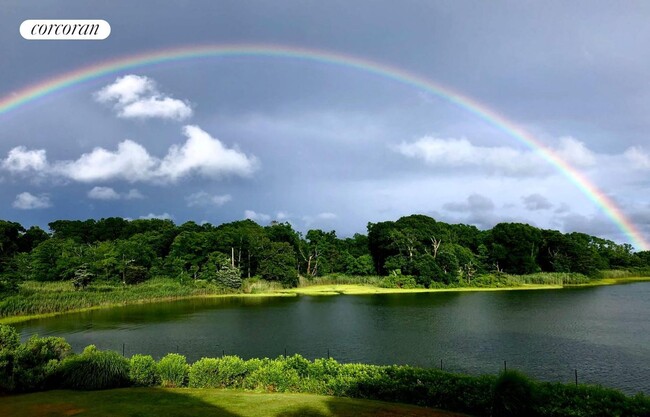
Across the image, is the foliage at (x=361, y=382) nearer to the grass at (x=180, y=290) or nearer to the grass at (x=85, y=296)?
Result: the grass at (x=85, y=296)

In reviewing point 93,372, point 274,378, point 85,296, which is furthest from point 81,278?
point 274,378

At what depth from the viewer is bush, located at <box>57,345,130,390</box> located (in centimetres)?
1739

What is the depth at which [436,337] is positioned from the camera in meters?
29.9

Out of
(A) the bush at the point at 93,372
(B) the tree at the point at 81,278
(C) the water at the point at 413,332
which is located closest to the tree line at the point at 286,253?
(B) the tree at the point at 81,278

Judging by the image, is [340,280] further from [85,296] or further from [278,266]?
[85,296]

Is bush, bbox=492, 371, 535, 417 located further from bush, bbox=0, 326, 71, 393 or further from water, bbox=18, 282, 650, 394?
bush, bbox=0, 326, 71, 393

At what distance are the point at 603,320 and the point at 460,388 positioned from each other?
3098 centimetres

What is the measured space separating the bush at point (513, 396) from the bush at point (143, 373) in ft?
45.9

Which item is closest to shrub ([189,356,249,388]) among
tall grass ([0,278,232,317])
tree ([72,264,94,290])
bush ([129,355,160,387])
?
bush ([129,355,160,387])

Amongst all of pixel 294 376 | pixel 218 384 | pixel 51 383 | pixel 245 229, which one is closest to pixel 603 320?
pixel 294 376

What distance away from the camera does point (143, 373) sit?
17.9m

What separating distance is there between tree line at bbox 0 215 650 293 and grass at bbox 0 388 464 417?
133ft

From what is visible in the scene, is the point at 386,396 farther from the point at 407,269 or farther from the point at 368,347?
the point at 407,269

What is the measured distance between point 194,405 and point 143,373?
15.7 feet
